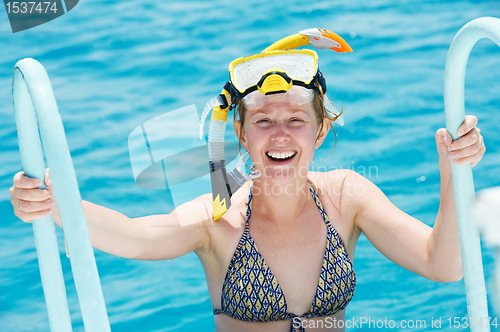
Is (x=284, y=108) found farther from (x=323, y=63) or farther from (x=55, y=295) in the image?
(x=323, y=63)

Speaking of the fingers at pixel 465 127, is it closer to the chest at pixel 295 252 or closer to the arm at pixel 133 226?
the chest at pixel 295 252

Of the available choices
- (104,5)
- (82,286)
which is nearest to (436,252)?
(82,286)

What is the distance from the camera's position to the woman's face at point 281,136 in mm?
2266

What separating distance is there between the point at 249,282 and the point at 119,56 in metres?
5.12

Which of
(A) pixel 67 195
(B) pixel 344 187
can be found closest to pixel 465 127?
(B) pixel 344 187

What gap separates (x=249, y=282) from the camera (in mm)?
2320

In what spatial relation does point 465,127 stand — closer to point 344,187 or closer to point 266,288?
point 344,187

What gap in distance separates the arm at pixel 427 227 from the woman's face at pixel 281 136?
42 cm

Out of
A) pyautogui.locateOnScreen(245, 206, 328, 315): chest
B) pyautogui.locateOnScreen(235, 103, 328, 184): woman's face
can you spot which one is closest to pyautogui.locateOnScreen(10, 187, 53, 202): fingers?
pyautogui.locateOnScreen(235, 103, 328, 184): woman's face

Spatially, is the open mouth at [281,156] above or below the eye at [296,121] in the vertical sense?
below

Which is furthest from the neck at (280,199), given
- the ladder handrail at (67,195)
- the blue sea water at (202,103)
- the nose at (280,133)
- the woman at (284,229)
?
the blue sea water at (202,103)

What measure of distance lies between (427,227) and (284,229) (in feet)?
2.28

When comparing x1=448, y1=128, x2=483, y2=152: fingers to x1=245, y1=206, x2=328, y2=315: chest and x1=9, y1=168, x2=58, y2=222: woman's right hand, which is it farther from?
x1=9, y1=168, x2=58, y2=222: woman's right hand

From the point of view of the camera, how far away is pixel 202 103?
612cm
